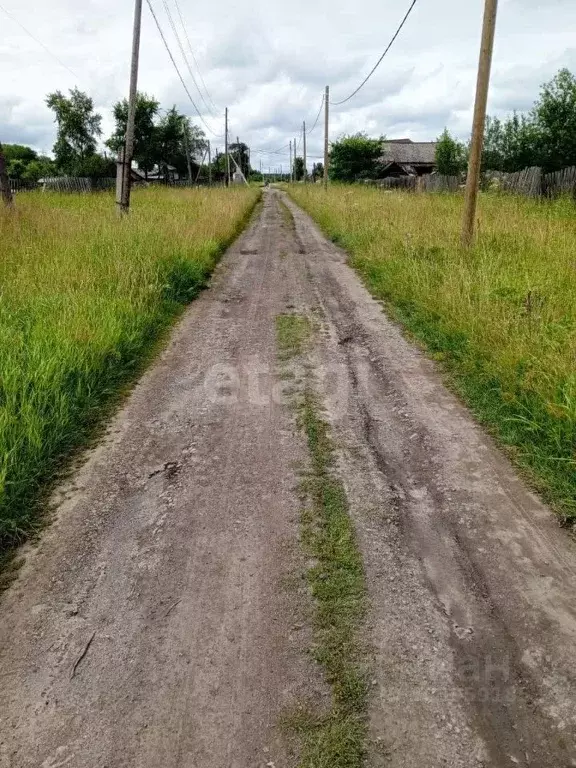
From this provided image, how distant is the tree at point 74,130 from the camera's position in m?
41.3

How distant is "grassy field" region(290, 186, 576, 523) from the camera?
372 cm

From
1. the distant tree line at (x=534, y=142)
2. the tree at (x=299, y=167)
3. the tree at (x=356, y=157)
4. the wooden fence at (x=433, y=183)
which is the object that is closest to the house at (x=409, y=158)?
the tree at (x=356, y=157)

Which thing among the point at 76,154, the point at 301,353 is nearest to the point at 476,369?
the point at 301,353

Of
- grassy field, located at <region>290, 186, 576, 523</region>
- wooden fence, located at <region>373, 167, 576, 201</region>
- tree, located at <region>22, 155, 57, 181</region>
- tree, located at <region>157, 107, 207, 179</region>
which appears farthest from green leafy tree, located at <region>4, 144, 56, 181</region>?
grassy field, located at <region>290, 186, 576, 523</region>

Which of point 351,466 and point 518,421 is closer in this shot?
point 351,466

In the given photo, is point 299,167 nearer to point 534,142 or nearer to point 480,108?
point 534,142

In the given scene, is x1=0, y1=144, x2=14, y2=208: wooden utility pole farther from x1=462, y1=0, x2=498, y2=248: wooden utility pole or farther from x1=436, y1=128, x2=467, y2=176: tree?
x1=436, y1=128, x2=467, y2=176: tree

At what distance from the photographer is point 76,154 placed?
1714 inches

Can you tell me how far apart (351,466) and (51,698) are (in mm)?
2121

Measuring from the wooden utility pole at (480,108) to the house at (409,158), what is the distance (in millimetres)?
41682

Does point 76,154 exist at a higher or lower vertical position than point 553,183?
higher

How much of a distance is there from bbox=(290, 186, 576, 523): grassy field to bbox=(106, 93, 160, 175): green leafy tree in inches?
1545

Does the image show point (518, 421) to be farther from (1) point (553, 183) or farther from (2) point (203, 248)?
(1) point (553, 183)

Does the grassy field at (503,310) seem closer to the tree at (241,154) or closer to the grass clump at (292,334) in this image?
the grass clump at (292,334)
